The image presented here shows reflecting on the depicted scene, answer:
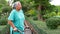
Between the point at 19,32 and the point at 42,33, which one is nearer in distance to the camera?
the point at 19,32

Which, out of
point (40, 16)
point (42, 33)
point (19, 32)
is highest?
point (19, 32)

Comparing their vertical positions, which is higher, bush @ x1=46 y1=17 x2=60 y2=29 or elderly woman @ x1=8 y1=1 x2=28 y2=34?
elderly woman @ x1=8 y1=1 x2=28 y2=34

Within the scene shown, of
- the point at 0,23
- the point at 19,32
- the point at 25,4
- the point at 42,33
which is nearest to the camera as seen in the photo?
the point at 19,32

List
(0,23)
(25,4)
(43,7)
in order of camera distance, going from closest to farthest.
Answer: (0,23), (43,7), (25,4)

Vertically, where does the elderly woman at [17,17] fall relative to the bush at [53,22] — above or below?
above

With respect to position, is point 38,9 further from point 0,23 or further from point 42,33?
point 42,33

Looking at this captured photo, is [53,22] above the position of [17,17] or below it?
below

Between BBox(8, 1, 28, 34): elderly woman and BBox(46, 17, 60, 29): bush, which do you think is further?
BBox(46, 17, 60, 29): bush

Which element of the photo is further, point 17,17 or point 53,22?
point 53,22

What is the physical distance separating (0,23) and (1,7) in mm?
5730

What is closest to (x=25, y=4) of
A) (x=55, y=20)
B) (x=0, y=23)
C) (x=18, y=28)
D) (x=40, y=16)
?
(x=40, y=16)

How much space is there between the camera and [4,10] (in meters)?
21.2

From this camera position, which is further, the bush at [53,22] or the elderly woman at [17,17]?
the bush at [53,22]

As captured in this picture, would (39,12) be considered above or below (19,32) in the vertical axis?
below
